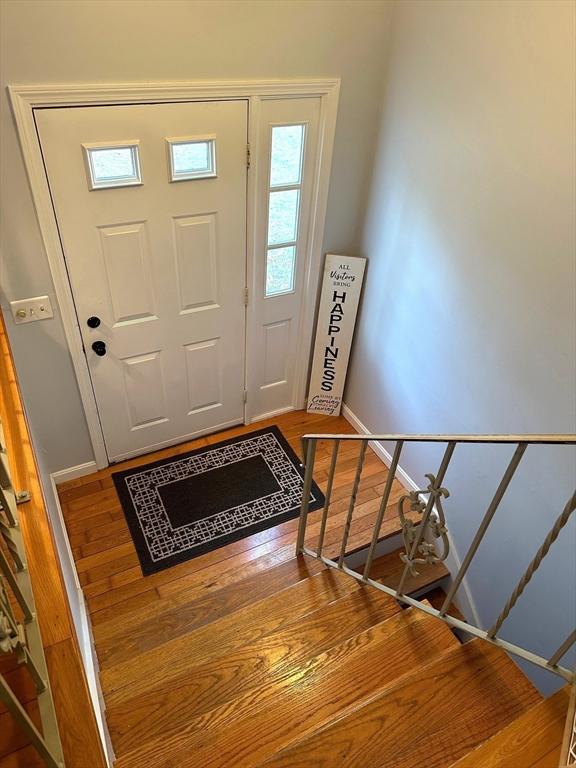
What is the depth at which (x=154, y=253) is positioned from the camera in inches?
105

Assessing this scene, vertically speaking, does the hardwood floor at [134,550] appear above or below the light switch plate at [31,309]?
below

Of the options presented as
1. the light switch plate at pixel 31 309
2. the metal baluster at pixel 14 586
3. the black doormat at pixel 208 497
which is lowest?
the black doormat at pixel 208 497

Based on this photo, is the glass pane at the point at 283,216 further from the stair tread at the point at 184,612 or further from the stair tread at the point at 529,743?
the stair tread at the point at 529,743

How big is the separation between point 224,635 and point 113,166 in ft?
7.04

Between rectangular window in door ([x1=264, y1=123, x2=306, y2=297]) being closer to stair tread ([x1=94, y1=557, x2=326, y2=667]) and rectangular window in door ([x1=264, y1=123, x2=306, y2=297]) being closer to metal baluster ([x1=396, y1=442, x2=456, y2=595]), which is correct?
stair tread ([x1=94, y1=557, x2=326, y2=667])

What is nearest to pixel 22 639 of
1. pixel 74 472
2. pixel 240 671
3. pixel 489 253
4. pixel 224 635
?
pixel 240 671

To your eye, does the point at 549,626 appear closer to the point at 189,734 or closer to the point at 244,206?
the point at 189,734

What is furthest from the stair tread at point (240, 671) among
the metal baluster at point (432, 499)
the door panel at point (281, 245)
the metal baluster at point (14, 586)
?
the door panel at point (281, 245)

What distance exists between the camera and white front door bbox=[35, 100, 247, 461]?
7.56ft

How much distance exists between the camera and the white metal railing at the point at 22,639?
732mm

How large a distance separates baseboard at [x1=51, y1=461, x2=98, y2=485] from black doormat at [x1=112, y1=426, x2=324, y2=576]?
142 mm

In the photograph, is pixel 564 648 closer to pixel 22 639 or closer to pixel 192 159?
pixel 22 639

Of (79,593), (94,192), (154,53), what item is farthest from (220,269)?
(79,593)

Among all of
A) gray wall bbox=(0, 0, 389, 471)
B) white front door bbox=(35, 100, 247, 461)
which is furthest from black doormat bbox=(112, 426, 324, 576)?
gray wall bbox=(0, 0, 389, 471)
